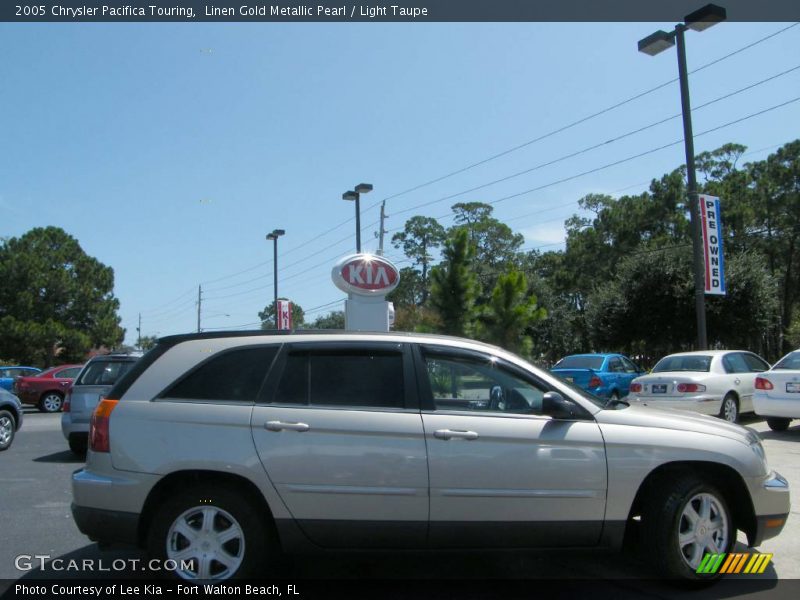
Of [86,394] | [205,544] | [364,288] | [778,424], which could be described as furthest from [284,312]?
[205,544]

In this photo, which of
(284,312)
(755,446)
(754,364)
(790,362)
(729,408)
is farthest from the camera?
(284,312)

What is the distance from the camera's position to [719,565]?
14.8ft

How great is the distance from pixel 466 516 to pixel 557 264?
5802 centimetres

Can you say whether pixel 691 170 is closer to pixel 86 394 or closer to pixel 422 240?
A: pixel 86 394

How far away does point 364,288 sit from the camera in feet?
50.3

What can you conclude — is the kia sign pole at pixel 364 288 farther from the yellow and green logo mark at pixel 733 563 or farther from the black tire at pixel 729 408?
the yellow and green logo mark at pixel 733 563


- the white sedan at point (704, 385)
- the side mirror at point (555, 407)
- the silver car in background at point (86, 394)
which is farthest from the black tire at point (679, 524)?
the silver car in background at point (86, 394)

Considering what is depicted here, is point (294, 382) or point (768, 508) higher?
point (294, 382)

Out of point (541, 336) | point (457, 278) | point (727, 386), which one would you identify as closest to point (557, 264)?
point (541, 336)

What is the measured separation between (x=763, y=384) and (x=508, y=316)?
12.5 meters

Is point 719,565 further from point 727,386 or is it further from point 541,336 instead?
point 541,336

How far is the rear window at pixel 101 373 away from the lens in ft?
34.7

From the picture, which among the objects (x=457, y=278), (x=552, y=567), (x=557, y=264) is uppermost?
(x=557, y=264)

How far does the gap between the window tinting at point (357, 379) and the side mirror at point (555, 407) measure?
933mm
